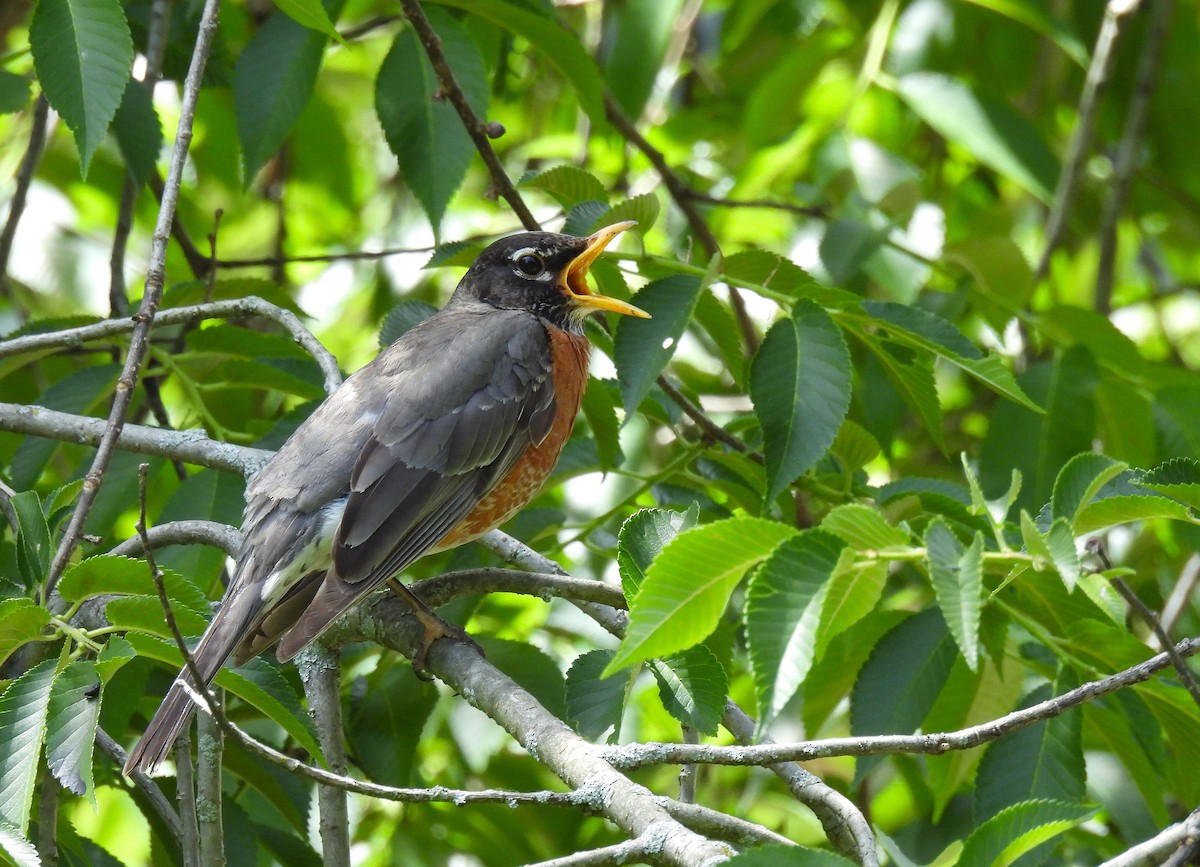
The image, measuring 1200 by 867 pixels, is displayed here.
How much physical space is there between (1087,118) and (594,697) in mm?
3721

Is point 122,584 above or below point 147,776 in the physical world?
above

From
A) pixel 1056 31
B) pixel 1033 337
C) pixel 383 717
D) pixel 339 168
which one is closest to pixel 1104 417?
pixel 1033 337

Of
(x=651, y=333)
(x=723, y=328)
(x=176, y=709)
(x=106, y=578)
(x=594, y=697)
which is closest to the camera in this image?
(x=106, y=578)

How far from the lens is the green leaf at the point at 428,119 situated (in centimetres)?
361

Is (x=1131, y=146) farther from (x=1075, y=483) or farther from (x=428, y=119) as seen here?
(x=1075, y=483)

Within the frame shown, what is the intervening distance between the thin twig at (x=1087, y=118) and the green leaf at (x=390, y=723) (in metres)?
2.90

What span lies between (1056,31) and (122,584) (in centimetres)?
367

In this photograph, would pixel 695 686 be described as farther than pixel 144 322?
No

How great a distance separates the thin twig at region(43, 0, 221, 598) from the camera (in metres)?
2.37

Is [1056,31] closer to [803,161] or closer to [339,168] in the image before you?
[803,161]

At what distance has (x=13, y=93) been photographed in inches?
137

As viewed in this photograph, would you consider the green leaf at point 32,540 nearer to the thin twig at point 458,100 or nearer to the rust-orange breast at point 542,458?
the rust-orange breast at point 542,458

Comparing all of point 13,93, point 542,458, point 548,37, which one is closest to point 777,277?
point 542,458

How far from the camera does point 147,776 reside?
263cm
